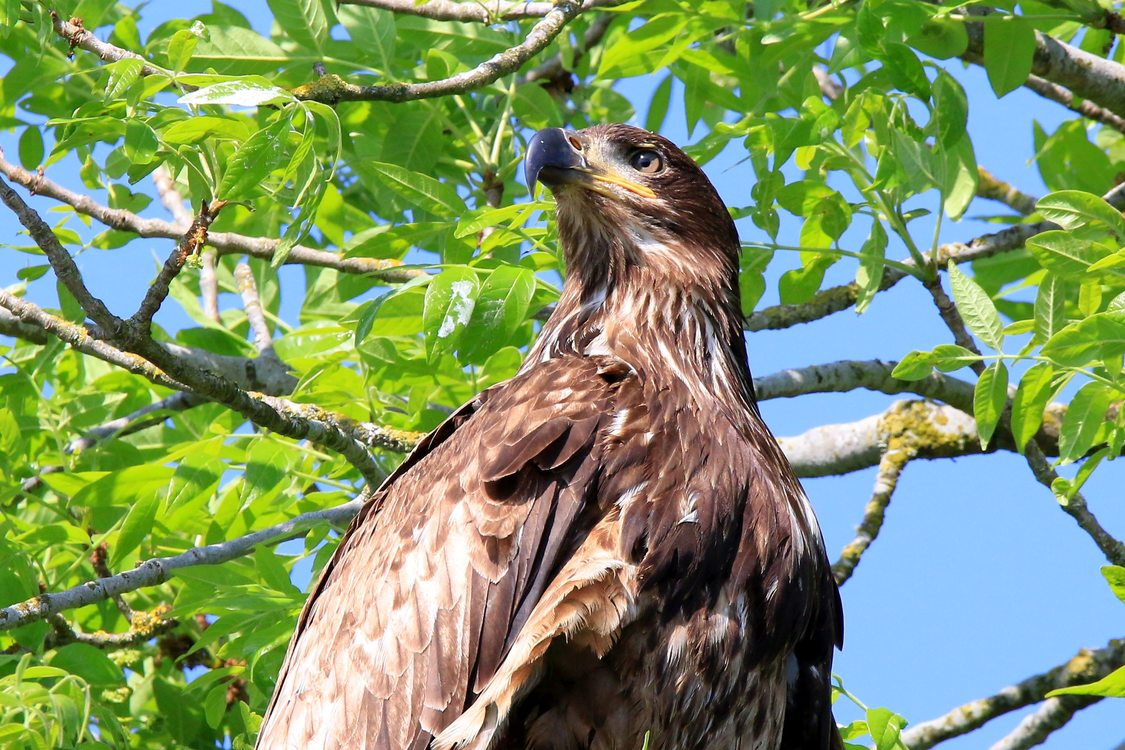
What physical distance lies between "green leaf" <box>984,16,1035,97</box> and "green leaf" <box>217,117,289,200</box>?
2.26m

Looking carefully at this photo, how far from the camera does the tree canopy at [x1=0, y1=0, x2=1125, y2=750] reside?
→ 406 centimetres

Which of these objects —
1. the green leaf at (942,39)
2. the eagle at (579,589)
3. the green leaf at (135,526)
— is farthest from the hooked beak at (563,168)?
the green leaf at (135,526)

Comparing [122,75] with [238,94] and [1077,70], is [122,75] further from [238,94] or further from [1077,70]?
[1077,70]

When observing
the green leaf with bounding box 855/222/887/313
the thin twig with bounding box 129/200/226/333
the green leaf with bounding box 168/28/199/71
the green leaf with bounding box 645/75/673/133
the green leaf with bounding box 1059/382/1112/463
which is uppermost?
the green leaf with bounding box 645/75/673/133

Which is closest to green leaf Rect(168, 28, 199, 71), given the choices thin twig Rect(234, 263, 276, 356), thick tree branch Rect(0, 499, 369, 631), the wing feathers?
the wing feathers

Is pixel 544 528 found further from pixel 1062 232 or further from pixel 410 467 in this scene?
pixel 1062 232

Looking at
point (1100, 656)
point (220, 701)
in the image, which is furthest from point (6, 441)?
point (1100, 656)

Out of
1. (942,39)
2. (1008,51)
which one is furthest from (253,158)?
(1008,51)

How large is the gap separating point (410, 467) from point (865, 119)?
179 centimetres

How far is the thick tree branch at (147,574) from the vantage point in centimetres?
429

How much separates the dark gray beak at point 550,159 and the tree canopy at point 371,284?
0.11 m

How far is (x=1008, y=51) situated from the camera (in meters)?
4.68

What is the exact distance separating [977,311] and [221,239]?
2.67 m

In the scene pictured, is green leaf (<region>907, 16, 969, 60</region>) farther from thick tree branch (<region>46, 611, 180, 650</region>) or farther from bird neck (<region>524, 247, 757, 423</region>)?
thick tree branch (<region>46, 611, 180, 650</region>)
